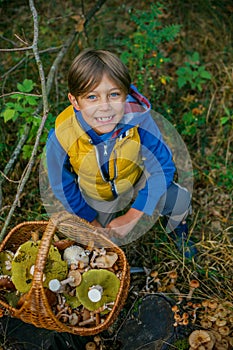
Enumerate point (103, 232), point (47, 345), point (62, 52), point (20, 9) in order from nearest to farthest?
1. point (47, 345)
2. point (103, 232)
3. point (62, 52)
4. point (20, 9)

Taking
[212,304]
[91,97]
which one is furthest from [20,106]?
[212,304]

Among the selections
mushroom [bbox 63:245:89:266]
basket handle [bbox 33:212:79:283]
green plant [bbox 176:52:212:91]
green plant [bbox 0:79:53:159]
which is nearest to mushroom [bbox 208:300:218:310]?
mushroom [bbox 63:245:89:266]

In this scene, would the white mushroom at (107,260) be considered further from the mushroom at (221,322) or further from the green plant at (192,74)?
the green plant at (192,74)

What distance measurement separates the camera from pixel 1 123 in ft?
12.1

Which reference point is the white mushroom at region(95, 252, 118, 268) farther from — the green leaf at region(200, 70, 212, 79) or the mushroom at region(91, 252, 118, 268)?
the green leaf at region(200, 70, 212, 79)

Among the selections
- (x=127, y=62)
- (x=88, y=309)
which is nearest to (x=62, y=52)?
(x=127, y=62)

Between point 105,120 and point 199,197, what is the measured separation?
4.93 ft

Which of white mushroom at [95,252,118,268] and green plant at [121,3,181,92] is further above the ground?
green plant at [121,3,181,92]

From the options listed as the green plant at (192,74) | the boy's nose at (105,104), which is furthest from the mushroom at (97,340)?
the green plant at (192,74)

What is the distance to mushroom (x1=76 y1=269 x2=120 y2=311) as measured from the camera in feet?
7.82

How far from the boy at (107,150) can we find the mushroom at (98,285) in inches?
16.5

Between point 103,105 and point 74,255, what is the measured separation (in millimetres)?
973

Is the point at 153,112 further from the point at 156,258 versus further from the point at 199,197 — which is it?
the point at 156,258

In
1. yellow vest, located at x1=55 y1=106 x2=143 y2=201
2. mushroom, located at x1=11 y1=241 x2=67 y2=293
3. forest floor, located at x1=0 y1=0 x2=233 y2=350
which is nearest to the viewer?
mushroom, located at x1=11 y1=241 x2=67 y2=293
